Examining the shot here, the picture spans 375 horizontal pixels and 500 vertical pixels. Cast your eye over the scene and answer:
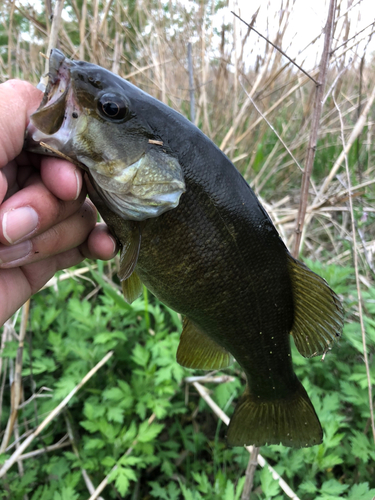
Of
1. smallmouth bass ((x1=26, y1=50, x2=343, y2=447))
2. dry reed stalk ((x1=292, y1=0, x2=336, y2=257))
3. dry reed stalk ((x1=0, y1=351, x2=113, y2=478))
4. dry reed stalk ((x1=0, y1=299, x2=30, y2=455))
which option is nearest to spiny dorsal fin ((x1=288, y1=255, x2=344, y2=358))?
smallmouth bass ((x1=26, y1=50, x2=343, y2=447))

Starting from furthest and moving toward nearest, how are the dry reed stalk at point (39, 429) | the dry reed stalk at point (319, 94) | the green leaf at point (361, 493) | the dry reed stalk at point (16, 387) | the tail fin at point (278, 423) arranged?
the dry reed stalk at point (16, 387) < the dry reed stalk at point (39, 429) < the green leaf at point (361, 493) < the tail fin at point (278, 423) < the dry reed stalk at point (319, 94)

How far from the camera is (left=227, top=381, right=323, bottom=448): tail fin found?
1169 mm

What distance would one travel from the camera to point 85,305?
1.87 metres

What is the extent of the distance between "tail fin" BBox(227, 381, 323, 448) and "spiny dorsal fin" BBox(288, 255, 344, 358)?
0.73ft

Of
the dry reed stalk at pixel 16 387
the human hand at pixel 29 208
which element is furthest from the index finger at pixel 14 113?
the dry reed stalk at pixel 16 387

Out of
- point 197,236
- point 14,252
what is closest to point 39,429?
point 14,252

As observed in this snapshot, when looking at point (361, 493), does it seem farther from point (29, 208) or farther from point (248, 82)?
point (248, 82)

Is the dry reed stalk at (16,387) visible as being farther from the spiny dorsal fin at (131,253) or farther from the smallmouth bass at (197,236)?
the spiny dorsal fin at (131,253)

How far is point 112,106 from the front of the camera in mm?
872

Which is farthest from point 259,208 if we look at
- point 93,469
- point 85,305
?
point 93,469

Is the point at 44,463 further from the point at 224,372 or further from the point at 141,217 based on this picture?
the point at 141,217

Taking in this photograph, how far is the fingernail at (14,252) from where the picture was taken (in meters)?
0.95

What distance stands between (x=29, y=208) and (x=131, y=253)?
0.30 metres

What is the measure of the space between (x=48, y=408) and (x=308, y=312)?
138 centimetres
